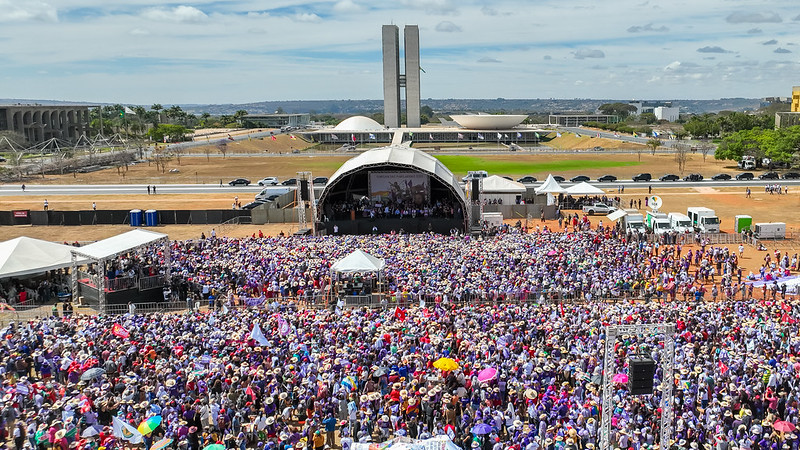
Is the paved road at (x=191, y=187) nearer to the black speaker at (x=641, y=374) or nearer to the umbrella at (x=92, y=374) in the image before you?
the umbrella at (x=92, y=374)

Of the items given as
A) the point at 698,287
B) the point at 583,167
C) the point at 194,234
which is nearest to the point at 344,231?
the point at 194,234

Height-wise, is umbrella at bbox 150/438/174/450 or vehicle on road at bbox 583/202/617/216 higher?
vehicle on road at bbox 583/202/617/216

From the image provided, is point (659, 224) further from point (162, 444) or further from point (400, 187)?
point (162, 444)

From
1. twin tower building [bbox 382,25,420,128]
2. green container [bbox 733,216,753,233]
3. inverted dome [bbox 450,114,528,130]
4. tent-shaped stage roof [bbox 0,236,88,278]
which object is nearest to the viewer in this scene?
tent-shaped stage roof [bbox 0,236,88,278]

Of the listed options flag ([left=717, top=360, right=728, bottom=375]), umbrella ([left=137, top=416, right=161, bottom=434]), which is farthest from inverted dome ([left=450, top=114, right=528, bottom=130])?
umbrella ([left=137, top=416, right=161, bottom=434])

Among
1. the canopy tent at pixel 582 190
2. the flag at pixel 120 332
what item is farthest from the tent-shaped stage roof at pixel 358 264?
the canopy tent at pixel 582 190

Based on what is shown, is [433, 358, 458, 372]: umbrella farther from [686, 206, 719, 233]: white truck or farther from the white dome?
the white dome

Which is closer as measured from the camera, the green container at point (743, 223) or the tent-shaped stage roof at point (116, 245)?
the tent-shaped stage roof at point (116, 245)

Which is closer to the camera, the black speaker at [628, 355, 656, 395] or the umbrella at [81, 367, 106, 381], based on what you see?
the black speaker at [628, 355, 656, 395]
